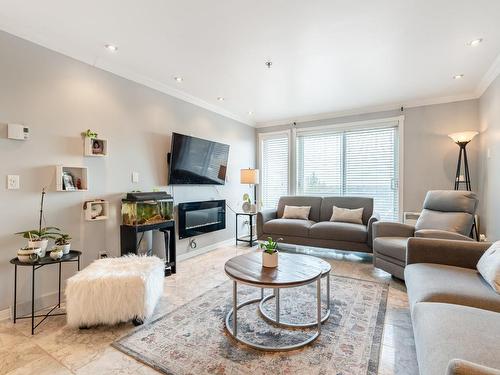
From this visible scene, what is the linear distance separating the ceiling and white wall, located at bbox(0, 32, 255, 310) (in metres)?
0.20

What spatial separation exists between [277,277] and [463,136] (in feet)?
11.9

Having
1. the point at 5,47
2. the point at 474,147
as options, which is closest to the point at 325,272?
the point at 5,47

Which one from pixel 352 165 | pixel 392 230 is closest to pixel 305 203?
pixel 352 165

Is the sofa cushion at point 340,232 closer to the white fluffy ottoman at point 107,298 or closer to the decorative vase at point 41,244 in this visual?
the white fluffy ottoman at point 107,298

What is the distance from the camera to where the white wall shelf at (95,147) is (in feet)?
8.91

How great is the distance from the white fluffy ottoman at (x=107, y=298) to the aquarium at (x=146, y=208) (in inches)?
38.8

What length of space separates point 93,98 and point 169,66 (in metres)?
0.89

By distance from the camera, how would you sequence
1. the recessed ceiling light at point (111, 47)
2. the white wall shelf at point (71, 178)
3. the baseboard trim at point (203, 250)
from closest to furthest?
the white wall shelf at point (71, 178), the recessed ceiling light at point (111, 47), the baseboard trim at point (203, 250)

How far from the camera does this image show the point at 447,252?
2105 mm

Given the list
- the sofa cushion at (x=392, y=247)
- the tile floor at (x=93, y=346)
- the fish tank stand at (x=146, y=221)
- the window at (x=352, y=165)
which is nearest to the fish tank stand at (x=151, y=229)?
the fish tank stand at (x=146, y=221)

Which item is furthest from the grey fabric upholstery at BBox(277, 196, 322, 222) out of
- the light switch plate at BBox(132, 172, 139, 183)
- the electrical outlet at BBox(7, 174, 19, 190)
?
the electrical outlet at BBox(7, 174, 19, 190)

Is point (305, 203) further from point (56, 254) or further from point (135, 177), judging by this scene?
point (56, 254)

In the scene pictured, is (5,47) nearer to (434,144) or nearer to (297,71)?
(297,71)

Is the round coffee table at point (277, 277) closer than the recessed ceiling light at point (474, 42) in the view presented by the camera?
Yes
